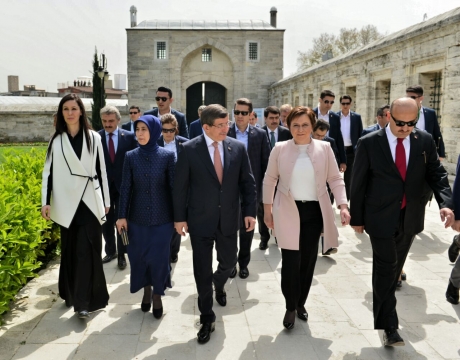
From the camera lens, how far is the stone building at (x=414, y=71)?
1077 centimetres

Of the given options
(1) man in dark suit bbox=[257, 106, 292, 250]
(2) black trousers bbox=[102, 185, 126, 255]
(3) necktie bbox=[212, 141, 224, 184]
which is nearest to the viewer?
(3) necktie bbox=[212, 141, 224, 184]

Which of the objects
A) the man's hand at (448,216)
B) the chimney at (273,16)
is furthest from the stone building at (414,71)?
the chimney at (273,16)

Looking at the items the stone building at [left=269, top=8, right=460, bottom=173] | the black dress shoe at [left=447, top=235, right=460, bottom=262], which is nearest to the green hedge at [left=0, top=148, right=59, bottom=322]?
the black dress shoe at [left=447, top=235, right=460, bottom=262]

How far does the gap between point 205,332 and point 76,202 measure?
164 centimetres

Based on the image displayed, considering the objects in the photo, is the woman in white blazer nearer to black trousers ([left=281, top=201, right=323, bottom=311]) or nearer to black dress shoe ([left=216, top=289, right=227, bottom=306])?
black dress shoe ([left=216, top=289, right=227, bottom=306])

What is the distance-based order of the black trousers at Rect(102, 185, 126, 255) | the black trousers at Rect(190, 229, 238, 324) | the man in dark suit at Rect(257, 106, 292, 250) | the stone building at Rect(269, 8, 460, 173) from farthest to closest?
the stone building at Rect(269, 8, 460, 173), the man in dark suit at Rect(257, 106, 292, 250), the black trousers at Rect(102, 185, 126, 255), the black trousers at Rect(190, 229, 238, 324)

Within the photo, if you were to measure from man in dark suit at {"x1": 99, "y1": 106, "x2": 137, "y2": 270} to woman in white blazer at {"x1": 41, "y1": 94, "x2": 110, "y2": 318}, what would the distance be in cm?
140

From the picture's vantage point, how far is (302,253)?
13.1 ft

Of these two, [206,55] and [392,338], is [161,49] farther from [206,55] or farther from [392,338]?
[392,338]

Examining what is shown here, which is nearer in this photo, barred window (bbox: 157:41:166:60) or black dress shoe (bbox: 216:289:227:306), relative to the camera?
black dress shoe (bbox: 216:289:227:306)

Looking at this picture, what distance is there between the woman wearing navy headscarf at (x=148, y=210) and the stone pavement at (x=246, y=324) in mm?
359

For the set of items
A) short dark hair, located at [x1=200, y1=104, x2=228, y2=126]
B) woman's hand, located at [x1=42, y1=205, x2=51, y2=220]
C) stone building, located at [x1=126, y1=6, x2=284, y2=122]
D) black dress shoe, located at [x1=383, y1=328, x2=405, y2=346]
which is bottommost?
black dress shoe, located at [x1=383, y1=328, x2=405, y2=346]

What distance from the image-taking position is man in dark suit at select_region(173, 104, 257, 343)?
153 inches

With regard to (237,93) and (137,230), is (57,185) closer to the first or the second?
(137,230)
